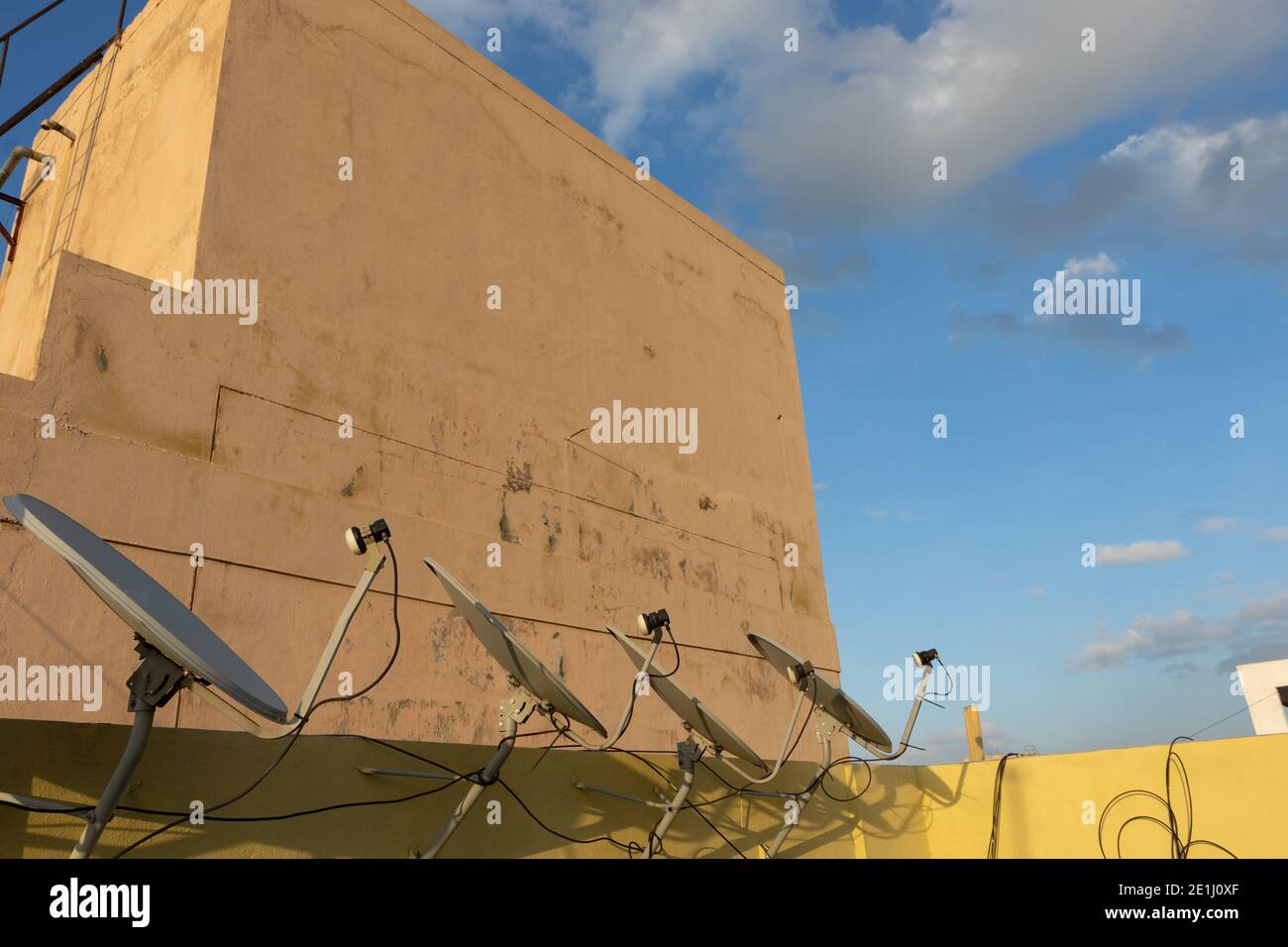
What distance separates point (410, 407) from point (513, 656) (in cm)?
362

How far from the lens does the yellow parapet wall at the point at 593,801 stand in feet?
9.74

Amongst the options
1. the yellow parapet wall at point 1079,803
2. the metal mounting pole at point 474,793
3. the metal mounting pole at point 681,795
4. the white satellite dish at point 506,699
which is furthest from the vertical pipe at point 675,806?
the yellow parapet wall at point 1079,803

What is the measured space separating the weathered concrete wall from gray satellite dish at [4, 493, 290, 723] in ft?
7.29

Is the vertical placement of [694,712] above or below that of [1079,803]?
above

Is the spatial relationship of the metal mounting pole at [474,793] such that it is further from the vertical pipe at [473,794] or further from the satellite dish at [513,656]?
the satellite dish at [513,656]

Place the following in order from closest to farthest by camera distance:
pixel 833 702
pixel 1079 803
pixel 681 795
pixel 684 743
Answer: pixel 681 795
pixel 684 743
pixel 833 702
pixel 1079 803

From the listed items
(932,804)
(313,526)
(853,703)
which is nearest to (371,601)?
(313,526)

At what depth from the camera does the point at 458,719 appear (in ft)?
20.9

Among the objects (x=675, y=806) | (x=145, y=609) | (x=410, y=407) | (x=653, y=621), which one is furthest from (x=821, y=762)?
(x=145, y=609)

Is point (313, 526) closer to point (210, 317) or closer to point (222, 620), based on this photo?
point (222, 620)

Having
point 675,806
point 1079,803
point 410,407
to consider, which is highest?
point 410,407

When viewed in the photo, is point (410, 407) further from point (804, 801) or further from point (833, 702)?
point (804, 801)

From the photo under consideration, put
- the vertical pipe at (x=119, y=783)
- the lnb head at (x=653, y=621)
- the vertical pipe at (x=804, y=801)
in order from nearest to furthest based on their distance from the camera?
the vertical pipe at (x=119, y=783)
the lnb head at (x=653, y=621)
the vertical pipe at (x=804, y=801)

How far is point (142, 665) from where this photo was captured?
251 cm
